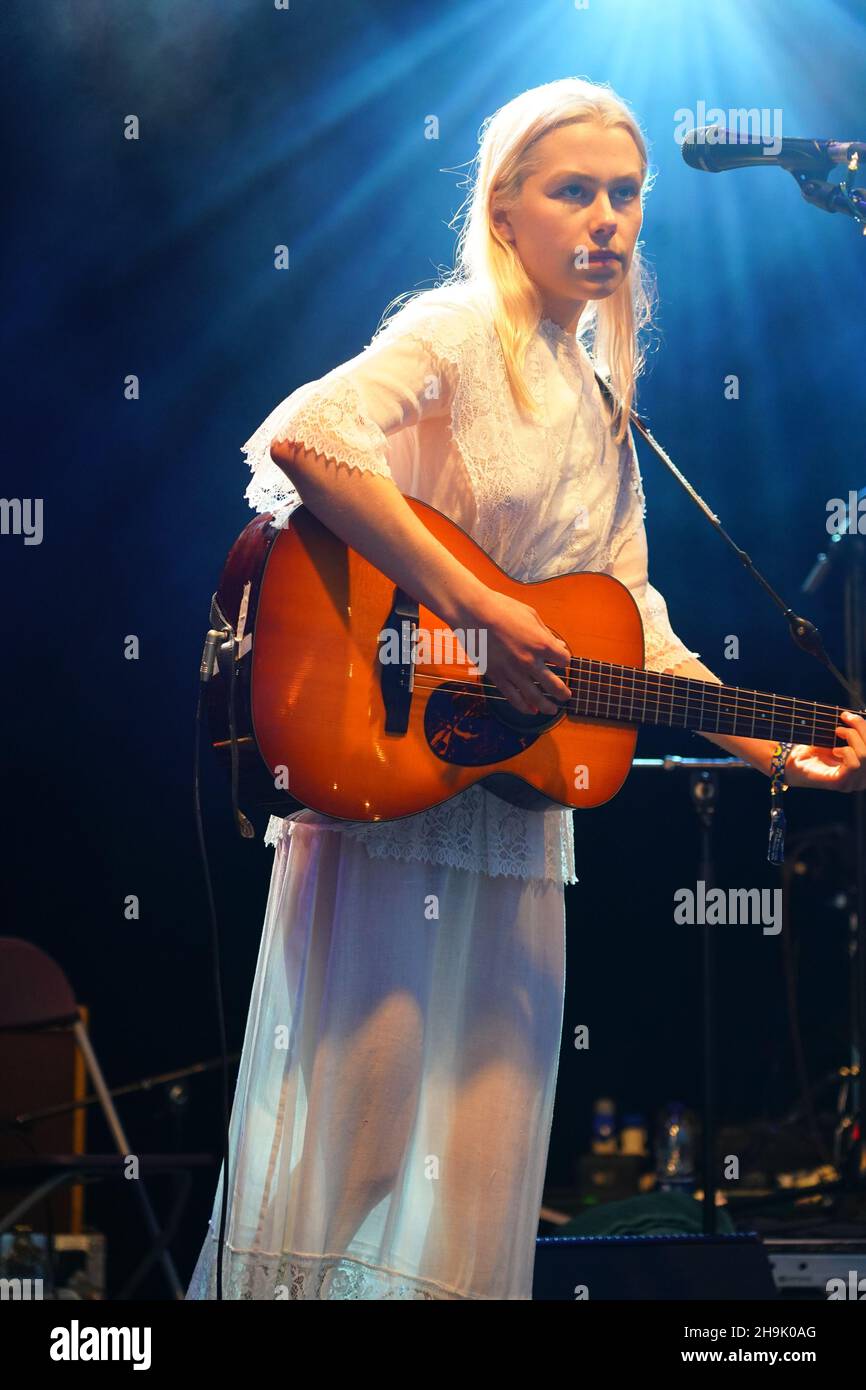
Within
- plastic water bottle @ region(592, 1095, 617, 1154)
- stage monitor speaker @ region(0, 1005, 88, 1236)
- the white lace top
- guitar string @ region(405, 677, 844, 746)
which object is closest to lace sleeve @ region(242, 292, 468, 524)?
the white lace top

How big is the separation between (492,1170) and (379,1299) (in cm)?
26

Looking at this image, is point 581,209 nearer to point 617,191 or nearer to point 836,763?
point 617,191

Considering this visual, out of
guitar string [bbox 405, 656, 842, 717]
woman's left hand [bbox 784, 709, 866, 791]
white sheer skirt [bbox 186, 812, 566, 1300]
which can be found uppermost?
guitar string [bbox 405, 656, 842, 717]

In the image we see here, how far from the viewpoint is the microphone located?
2.86 m

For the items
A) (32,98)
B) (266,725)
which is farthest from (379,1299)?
(32,98)

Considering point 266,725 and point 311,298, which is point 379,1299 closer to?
point 266,725

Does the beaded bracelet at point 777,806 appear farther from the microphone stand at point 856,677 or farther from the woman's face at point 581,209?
the microphone stand at point 856,677

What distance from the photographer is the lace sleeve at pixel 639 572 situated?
278 cm

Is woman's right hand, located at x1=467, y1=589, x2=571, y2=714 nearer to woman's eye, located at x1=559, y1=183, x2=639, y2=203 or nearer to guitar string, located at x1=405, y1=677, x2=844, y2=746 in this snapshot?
guitar string, located at x1=405, y1=677, x2=844, y2=746

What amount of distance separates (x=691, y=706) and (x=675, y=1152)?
3.10m

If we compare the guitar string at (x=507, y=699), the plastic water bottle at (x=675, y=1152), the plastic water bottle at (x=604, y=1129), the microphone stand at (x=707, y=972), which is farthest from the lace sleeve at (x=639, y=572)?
the plastic water bottle at (x=604, y=1129)

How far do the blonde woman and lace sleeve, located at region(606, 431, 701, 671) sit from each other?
0.49 feet

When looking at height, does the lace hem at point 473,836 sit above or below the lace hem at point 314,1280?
above

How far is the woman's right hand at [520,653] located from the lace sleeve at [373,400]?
27 centimetres
